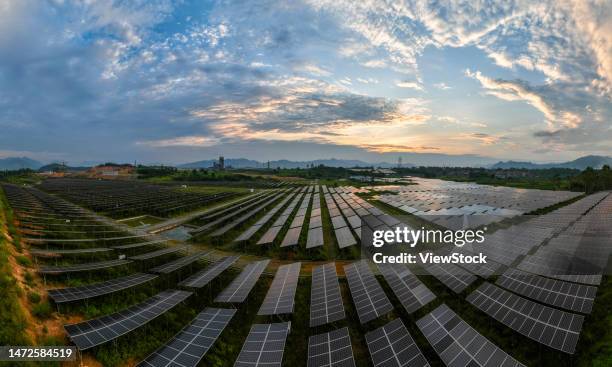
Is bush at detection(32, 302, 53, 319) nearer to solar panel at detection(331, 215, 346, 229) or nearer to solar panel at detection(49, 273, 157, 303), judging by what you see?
solar panel at detection(49, 273, 157, 303)

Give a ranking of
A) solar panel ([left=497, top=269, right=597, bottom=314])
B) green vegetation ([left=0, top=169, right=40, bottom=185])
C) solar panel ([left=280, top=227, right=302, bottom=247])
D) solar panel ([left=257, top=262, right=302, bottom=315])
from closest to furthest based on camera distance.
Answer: solar panel ([left=497, top=269, right=597, bottom=314]), solar panel ([left=257, top=262, right=302, bottom=315]), solar panel ([left=280, top=227, right=302, bottom=247]), green vegetation ([left=0, top=169, right=40, bottom=185])

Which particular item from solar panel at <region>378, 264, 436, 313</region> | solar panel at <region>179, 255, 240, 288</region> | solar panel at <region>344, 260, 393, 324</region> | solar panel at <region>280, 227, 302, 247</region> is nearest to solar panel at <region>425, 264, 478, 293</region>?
solar panel at <region>378, 264, 436, 313</region>

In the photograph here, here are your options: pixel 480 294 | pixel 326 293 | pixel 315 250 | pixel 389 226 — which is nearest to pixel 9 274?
pixel 326 293

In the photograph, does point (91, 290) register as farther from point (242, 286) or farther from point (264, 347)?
point (264, 347)

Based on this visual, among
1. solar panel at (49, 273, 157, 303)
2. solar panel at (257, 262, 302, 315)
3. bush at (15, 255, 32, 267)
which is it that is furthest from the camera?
bush at (15, 255, 32, 267)

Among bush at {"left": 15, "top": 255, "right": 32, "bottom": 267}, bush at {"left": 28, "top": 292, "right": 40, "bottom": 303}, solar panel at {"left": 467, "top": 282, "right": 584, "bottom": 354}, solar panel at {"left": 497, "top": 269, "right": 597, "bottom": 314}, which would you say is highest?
bush at {"left": 15, "top": 255, "right": 32, "bottom": 267}

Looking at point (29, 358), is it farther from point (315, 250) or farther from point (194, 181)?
point (194, 181)
